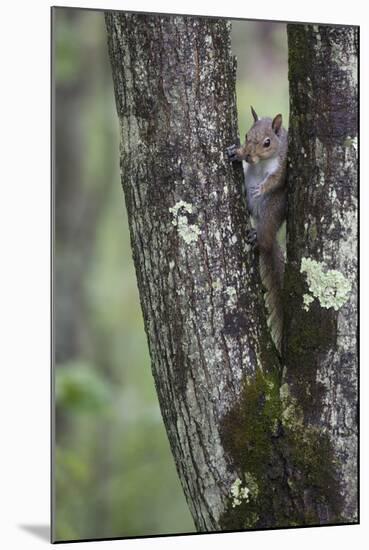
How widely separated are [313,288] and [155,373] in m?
0.70

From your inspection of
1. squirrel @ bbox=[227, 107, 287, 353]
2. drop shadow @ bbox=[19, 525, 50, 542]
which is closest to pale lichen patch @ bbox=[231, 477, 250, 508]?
squirrel @ bbox=[227, 107, 287, 353]

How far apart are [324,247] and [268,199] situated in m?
0.29

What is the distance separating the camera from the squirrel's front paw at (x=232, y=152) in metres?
3.69

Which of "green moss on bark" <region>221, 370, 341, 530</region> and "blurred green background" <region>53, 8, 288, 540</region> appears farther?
"blurred green background" <region>53, 8, 288, 540</region>

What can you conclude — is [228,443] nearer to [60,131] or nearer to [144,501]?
[144,501]

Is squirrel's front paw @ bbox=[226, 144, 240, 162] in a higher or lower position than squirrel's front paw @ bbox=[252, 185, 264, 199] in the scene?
higher

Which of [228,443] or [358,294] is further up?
[358,294]

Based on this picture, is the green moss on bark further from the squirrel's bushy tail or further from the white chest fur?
the white chest fur

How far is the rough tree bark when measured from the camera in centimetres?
362

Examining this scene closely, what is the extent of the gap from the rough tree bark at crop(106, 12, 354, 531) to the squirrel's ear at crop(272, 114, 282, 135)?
1.07 feet

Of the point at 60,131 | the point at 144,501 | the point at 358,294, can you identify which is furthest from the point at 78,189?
the point at 358,294

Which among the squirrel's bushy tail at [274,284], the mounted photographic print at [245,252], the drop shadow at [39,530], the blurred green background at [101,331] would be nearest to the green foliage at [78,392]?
the blurred green background at [101,331]

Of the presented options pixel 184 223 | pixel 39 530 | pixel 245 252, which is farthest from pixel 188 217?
pixel 39 530

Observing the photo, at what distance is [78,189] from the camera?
669 cm
